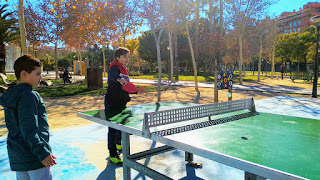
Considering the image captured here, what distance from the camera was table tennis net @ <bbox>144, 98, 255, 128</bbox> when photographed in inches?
106

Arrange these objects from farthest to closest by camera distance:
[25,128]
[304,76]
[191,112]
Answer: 1. [304,76]
2. [191,112]
3. [25,128]

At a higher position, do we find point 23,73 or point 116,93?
point 23,73

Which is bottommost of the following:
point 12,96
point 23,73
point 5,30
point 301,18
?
point 12,96

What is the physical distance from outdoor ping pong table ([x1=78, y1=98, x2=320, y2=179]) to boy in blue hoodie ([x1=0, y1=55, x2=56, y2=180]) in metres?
0.96

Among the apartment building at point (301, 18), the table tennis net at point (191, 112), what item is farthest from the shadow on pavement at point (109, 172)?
the apartment building at point (301, 18)

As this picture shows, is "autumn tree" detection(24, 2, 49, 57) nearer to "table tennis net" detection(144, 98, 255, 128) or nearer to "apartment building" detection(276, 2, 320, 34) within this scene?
"table tennis net" detection(144, 98, 255, 128)

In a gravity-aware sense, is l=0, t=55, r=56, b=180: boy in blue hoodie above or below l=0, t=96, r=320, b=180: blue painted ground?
above

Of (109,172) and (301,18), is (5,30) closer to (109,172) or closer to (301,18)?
(109,172)

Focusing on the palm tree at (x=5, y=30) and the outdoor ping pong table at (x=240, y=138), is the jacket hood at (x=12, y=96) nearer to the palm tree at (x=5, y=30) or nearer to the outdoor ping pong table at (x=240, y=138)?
the outdoor ping pong table at (x=240, y=138)

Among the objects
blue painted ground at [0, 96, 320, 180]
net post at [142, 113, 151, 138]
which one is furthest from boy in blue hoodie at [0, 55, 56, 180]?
blue painted ground at [0, 96, 320, 180]

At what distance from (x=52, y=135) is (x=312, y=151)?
525cm

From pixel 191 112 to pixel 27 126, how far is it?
1.94 meters

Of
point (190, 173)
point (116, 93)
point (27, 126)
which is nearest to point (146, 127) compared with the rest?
point (27, 126)

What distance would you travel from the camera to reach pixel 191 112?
→ 10.6ft
